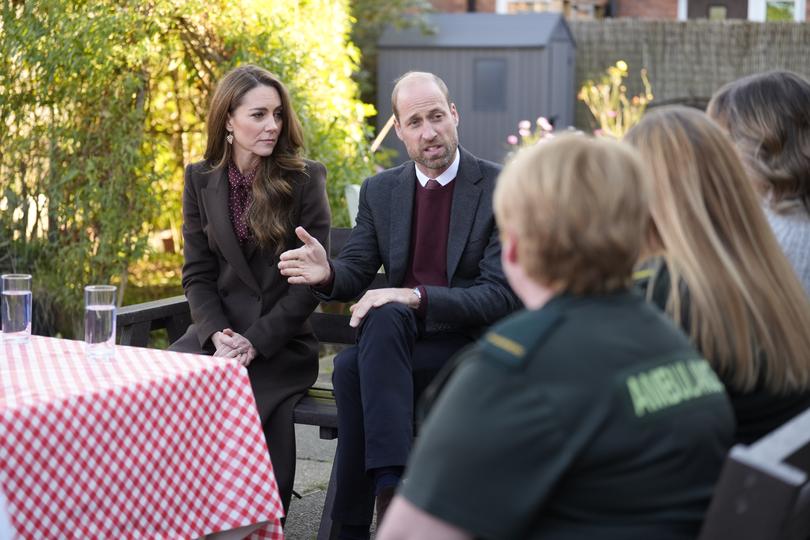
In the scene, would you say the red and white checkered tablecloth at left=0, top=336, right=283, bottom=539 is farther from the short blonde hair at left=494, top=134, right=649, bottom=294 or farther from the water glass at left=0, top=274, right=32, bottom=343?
the short blonde hair at left=494, top=134, right=649, bottom=294

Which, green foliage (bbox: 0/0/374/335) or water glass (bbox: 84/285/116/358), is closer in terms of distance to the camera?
water glass (bbox: 84/285/116/358)

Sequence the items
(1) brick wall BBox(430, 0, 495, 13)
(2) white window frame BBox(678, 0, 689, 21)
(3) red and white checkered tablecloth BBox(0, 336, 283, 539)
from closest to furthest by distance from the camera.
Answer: (3) red and white checkered tablecloth BBox(0, 336, 283, 539) < (1) brick wall BBox(430, 0, 495, 13) < (2) white window frame BBox(678, 0, 689, 21)

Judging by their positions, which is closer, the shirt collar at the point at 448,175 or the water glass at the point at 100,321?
the water glass at the point at 100,321

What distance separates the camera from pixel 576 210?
1.41 metres

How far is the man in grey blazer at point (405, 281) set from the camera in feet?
10.3

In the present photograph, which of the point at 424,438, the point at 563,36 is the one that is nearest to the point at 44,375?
the point at 424,438

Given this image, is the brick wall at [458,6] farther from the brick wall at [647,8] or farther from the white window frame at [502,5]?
the brick wall at [647,8]

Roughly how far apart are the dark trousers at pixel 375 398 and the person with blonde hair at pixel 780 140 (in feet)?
3.57

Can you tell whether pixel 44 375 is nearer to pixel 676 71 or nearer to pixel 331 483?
pixel 331 483

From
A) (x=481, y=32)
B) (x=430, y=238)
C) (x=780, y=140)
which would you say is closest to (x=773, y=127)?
(x=780, y=140)

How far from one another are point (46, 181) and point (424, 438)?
16.0 ft

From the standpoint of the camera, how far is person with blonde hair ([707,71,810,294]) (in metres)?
2.64

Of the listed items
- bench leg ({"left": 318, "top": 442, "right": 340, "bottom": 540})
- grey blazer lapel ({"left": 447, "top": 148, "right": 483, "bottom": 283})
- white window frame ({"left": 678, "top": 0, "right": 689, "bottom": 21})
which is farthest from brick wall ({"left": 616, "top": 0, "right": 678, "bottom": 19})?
bench leg ({"left": 318, "top": 442, "right": 340, "bottom": 540})

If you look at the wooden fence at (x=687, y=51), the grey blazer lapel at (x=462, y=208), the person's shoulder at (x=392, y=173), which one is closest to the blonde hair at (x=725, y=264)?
the grey blazer lapel at (x=462, y=208)
